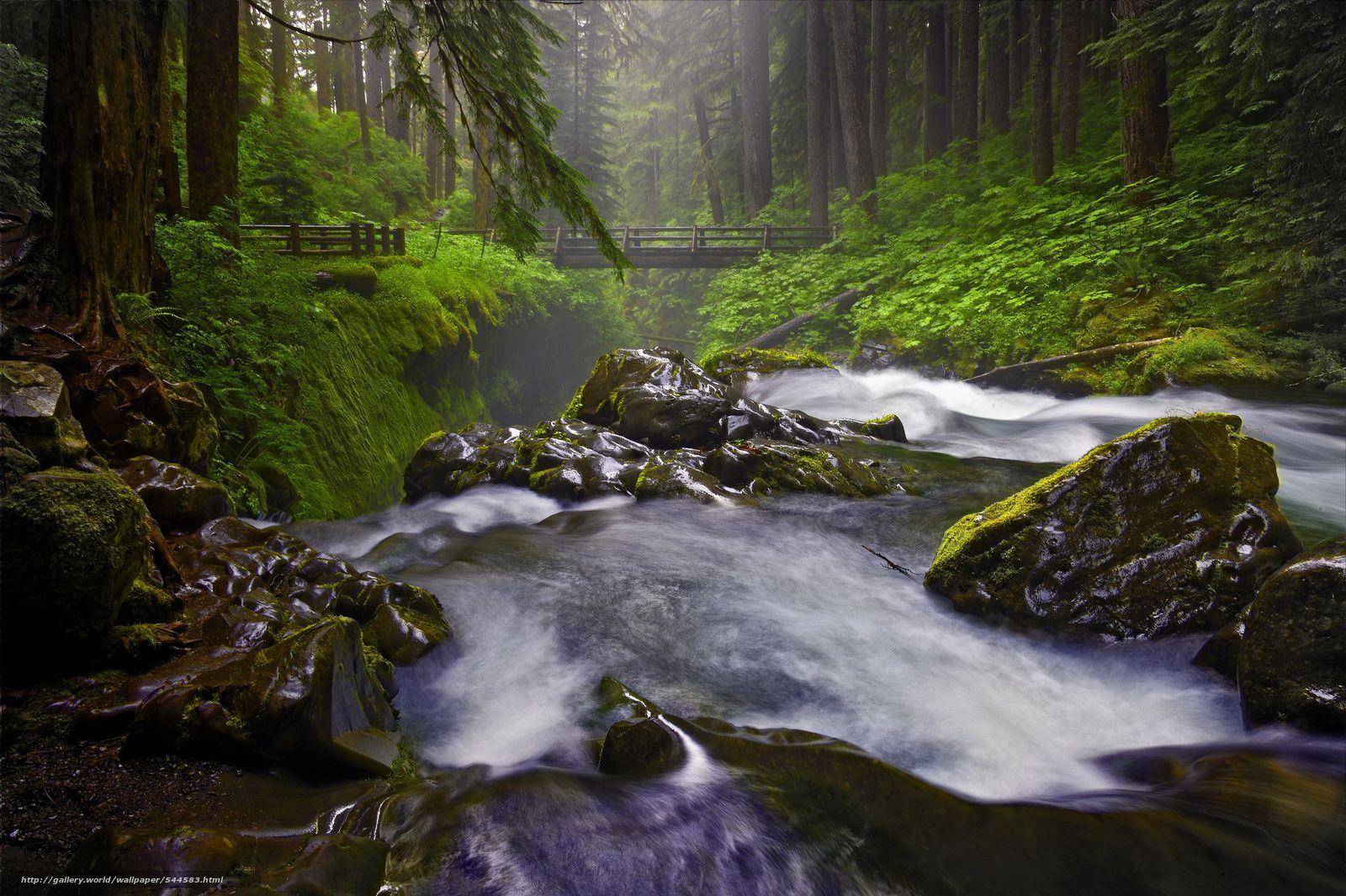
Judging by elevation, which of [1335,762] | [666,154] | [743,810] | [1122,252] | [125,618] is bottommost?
[743,810]

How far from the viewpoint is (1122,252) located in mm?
10367

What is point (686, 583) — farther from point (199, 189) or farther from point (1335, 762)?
point (199, 189)

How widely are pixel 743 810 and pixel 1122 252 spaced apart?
36.2 feet

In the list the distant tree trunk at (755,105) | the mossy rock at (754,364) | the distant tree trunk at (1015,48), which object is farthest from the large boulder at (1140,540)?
the distant tree trunk at (755,105)

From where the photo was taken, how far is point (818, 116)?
2089 cm

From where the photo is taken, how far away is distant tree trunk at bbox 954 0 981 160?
56.6ft

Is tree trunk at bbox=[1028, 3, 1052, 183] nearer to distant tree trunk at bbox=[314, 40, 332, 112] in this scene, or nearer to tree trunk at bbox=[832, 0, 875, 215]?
tree trunk at bbox=[832, 0, 875, 215]

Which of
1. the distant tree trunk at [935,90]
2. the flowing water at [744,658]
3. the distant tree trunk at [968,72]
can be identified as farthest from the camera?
the distant tree trunk at [935,90]

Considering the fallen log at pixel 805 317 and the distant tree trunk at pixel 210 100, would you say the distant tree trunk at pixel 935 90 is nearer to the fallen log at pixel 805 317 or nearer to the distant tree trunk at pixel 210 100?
the fallen log at pixel 805 317

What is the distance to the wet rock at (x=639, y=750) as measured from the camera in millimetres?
2797

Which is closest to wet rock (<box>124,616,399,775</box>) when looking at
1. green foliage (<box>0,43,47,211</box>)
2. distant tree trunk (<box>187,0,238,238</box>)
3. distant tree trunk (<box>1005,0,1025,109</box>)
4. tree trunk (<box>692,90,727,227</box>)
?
green foliage (<box>0,43,47,211</box>)

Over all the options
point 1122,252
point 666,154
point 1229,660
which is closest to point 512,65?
point 1229,660

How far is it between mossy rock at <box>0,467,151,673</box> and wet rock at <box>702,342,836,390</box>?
1019cm

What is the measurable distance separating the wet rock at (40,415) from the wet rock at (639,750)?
105 inches
